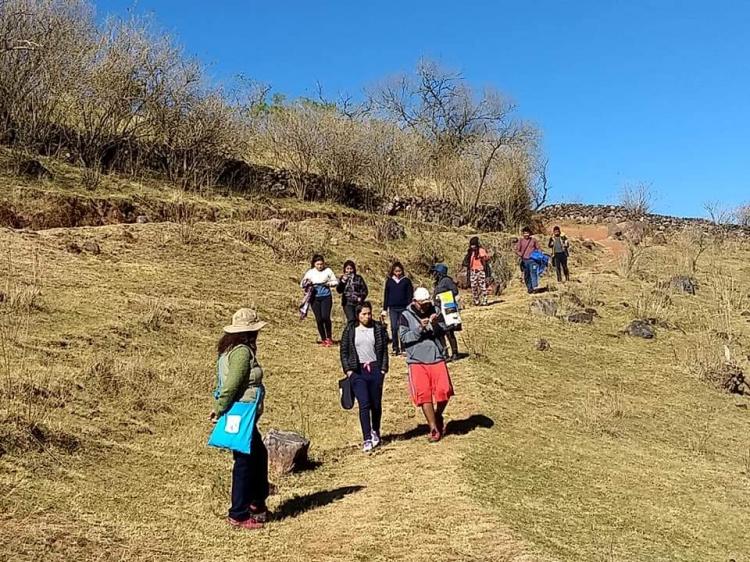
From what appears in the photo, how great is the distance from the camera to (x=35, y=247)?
16.9m

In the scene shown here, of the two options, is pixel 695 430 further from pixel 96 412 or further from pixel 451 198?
pixel 451 198

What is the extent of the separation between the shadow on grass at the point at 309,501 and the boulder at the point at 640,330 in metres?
12.2

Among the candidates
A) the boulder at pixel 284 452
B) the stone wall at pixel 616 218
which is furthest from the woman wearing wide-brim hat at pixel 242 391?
the stone wall at pixel 616 218

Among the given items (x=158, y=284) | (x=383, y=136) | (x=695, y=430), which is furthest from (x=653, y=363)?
(x=383, y=136)

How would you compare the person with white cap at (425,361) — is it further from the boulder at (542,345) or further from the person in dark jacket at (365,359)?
the boulder at (542,345)

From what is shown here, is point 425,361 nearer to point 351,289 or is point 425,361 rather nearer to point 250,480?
point 250,480

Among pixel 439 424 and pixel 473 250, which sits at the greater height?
pixel 473 250

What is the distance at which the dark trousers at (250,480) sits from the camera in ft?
22.5

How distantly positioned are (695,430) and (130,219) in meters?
16.0

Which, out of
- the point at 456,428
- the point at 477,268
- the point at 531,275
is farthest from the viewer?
the point at 531,275

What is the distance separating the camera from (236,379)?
21.8 feet

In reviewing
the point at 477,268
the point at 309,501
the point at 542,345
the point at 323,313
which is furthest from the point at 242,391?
the point at 477,268

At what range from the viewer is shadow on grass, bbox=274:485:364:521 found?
7688 millimetres

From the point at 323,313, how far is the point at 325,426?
417 centimetres
